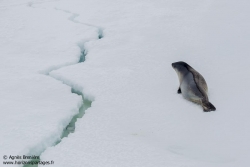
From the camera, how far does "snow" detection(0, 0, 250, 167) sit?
8.75ft

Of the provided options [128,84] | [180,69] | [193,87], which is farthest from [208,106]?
[128,84]

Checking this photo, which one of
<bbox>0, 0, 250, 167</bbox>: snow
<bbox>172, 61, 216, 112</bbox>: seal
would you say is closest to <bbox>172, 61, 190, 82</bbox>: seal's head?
<bbox>172, 61, 216, 112</bbox>: seal

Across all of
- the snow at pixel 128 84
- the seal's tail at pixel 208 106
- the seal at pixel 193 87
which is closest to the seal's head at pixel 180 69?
the seal at pixel 193 87

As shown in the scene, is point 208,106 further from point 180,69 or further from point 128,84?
point 128,84

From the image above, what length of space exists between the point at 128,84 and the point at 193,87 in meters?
0.77

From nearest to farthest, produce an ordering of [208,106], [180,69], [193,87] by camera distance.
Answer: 1. [208,106]
2. [193,87]
3. [180,69]

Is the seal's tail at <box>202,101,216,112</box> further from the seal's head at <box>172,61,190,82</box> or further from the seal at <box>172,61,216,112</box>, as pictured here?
the seal's head at <box>172,61,190,82</box>

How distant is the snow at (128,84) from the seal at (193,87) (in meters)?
0.07

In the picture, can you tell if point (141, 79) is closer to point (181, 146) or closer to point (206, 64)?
point (206, 64)

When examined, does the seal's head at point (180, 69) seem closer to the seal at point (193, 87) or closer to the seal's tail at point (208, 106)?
the seal at point (193, 87)

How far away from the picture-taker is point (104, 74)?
3.95 meters

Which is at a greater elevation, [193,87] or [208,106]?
[193,87]

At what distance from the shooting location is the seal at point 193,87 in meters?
3.19

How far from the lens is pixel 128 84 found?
372cm
